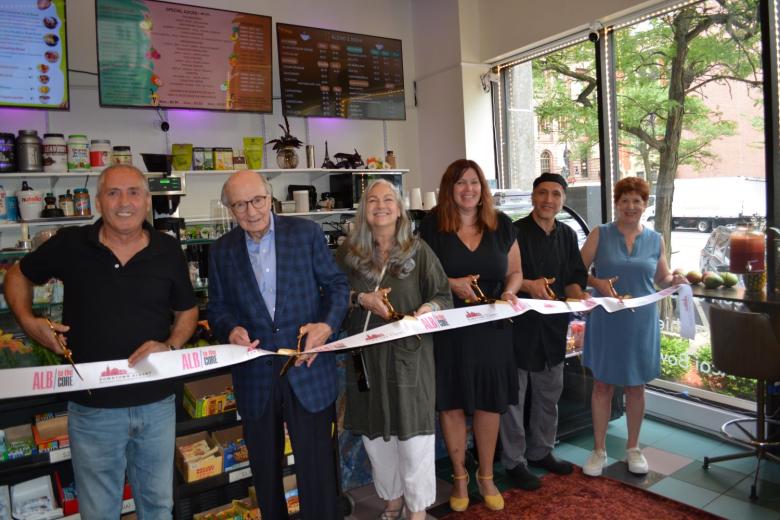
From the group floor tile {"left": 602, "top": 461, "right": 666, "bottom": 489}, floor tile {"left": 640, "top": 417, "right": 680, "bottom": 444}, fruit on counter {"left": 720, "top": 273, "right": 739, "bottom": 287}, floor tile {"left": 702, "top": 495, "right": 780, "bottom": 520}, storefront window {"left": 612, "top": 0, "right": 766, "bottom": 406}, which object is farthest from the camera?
floor tile {"left": 640, "top": 417, "right": 680, "bottom": 444}

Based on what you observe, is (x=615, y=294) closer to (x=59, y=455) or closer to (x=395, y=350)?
(x=395, y=350)

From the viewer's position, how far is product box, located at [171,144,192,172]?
449cm

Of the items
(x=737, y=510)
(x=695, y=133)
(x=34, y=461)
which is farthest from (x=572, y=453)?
(x=34, y=461)

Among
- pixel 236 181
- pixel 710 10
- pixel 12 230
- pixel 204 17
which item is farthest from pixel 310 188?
pixel 710 10

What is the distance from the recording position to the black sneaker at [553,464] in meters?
3.42

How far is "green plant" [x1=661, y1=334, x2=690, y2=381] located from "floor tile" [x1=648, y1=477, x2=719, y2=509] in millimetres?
1372

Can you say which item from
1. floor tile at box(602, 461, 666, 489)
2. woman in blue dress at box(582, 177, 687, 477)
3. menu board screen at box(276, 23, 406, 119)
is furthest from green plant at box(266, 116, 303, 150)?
floor tile at box(602, 461, 666, 489)

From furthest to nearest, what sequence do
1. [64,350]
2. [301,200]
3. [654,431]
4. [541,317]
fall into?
[301,200], [654,431], [541,317], [64,350]

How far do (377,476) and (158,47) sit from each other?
3.65 m

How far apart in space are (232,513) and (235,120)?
138 inches

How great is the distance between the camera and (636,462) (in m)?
3.40

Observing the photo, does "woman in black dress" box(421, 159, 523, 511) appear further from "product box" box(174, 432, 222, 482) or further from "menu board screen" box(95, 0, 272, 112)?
"menu board screen" box(95, 0, 272, 112)

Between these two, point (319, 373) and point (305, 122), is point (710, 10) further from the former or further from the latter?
point (319, 373)

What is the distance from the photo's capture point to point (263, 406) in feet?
7.27
